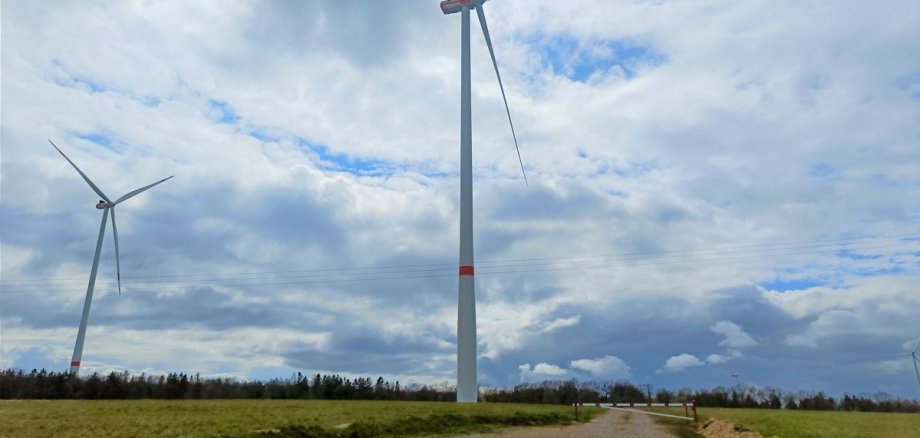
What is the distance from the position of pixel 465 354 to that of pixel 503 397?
7758 cm

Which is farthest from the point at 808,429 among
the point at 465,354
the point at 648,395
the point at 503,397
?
the point at 648,395

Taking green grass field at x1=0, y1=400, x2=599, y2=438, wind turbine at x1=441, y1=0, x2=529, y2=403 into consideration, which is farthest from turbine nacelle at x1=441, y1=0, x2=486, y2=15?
green grass field at x1=0, y1=400, x2=599, y2=438

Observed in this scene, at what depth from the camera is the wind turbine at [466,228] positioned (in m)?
61.2

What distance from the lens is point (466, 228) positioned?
66.2m

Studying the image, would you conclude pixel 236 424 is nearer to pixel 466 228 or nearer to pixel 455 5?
pixel 466 228

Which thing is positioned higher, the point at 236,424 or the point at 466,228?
the point at 466,228

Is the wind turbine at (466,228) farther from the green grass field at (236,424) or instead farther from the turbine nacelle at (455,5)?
the green grass field at (236,424)

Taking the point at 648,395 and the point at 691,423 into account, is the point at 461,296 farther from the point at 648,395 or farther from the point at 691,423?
the point at 648,395

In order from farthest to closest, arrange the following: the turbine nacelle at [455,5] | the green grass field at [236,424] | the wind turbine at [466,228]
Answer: the turbine nacelle at [455,5]
the wind turbine at [466,228]
the green grass field at [236,424]

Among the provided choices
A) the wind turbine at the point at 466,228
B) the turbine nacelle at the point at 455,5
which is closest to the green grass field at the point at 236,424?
the wind turbine at the point at 466,228

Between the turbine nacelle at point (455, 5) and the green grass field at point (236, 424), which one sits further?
the turbine nacelle at point (455, 5)

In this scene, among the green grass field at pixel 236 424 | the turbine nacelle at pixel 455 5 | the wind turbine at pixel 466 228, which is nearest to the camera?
the green grass field at pixel 236 424

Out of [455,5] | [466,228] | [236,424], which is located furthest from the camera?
[455,5]

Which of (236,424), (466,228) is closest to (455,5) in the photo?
(466,228)
